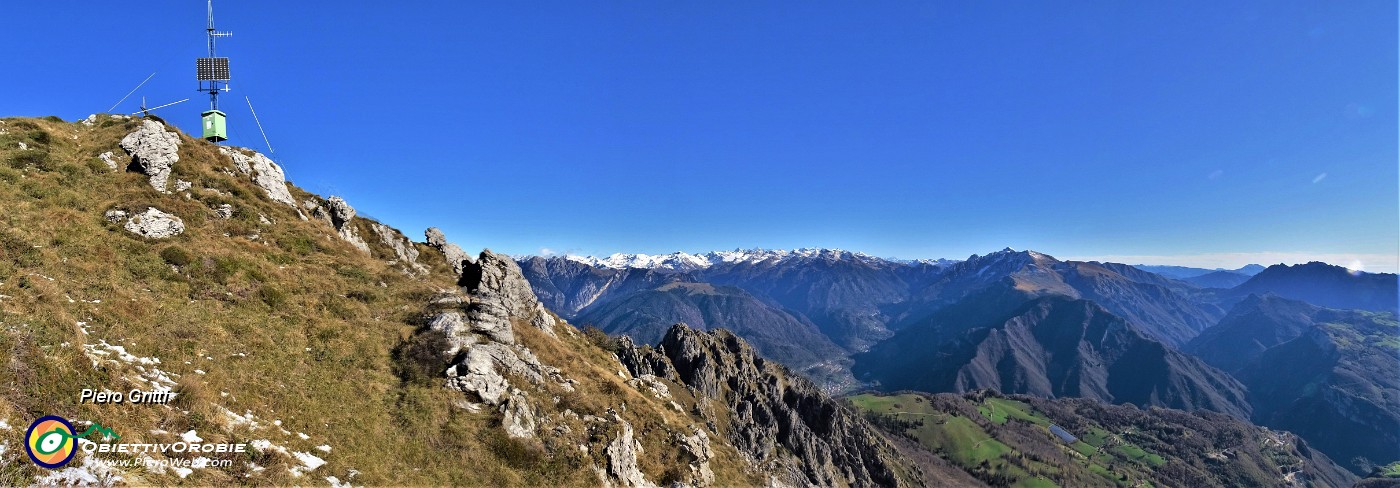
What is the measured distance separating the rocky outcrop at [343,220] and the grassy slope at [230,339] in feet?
28.8

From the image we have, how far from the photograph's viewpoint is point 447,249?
69.2 metres

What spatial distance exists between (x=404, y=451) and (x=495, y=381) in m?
8.35

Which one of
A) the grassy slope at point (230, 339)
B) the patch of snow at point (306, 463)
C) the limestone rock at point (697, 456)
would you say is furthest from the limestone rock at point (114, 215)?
the limestone rock at point (697, 456)

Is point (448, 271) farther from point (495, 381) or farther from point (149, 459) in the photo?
point (149, 459)

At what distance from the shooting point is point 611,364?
61188 millimetres

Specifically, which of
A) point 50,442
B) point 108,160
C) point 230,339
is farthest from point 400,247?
point 50,442

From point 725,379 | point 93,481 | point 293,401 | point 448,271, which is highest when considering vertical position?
point 448,271

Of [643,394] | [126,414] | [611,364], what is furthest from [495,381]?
[611,364]

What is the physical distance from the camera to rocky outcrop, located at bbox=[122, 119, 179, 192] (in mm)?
42312

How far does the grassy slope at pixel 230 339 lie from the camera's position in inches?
707

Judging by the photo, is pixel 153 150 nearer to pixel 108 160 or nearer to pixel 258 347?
pixel 108 160

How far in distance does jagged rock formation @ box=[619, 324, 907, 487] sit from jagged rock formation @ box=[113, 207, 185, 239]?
56.9 metres

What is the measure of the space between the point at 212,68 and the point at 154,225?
99.4 ft

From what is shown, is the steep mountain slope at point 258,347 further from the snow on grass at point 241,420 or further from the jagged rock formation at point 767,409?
the jagged rock formation at point 767,409
